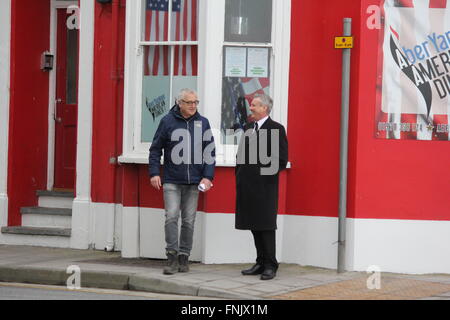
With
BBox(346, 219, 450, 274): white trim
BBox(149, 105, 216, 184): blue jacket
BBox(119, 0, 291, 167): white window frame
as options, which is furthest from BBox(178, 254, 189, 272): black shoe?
BBox(346, 219, 450, 274): white trim

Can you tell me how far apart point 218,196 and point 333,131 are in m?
1.52

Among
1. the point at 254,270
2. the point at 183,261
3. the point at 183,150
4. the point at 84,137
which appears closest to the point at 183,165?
the point at 183,150

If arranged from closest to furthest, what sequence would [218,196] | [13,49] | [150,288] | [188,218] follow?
[150,288], [188,218], [218,196], [13,49]

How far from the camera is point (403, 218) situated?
10.2 meters

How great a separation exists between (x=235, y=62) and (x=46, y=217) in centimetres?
364

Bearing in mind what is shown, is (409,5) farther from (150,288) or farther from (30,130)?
(30,130)

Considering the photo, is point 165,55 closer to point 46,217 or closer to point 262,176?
point 262,176

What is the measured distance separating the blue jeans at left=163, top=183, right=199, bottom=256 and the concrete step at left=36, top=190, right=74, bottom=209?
3044 mm

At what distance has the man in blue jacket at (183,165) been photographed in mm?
9875

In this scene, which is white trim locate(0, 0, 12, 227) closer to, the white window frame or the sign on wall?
the white window frame

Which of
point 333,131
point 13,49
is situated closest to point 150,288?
point 333,131

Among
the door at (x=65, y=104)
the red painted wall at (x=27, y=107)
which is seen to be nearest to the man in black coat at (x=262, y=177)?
the door at (x=65, y=104)

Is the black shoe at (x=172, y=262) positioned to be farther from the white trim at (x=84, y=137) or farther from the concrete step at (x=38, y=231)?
the concrete step at (x=38, y=231)

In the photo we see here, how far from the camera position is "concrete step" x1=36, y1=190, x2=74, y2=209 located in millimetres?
12664
